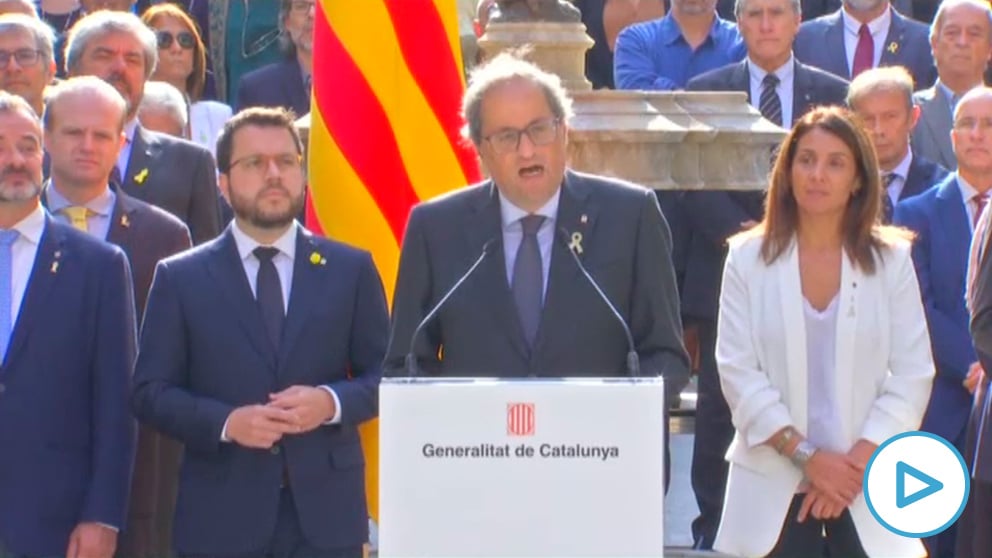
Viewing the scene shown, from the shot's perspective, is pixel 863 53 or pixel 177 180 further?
pixel 863 53

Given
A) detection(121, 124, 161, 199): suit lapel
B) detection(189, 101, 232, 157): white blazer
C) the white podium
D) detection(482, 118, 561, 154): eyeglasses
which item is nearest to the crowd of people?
detection(482, 118, 561, 154): eyeglasses

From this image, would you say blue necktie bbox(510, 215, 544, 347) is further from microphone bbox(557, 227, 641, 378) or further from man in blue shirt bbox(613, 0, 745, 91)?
man in blue shirt bbox(613, 0, 745, 91)

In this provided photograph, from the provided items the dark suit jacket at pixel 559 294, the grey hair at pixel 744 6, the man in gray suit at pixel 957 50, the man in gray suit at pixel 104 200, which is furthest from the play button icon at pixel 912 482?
the grey hair at pixel 744 6

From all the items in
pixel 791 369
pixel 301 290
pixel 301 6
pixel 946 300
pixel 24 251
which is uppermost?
pixel 301 6

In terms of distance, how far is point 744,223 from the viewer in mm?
7203

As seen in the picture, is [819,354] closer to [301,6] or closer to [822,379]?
[822,379]

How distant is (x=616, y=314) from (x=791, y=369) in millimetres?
1119

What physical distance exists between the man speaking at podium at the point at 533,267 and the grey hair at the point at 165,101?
8.95 ft

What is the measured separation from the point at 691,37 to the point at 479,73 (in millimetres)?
3583

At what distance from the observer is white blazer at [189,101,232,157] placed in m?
8.59

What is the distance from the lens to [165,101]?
7.79 meters

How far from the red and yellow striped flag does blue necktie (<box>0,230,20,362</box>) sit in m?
1.04

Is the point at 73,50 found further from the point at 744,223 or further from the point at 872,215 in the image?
the point at 872,215

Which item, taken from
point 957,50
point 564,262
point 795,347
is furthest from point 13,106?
point 957,50
